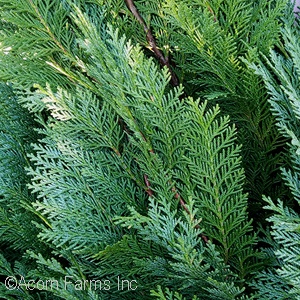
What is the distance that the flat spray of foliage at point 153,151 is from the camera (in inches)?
40.3

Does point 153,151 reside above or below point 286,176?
above

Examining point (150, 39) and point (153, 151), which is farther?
point (150, 39)

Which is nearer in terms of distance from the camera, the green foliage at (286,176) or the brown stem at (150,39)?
the green foliage at (286,176)

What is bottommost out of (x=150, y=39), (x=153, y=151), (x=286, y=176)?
(x=286, y=176)

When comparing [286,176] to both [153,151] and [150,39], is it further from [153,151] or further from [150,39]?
[150,39]

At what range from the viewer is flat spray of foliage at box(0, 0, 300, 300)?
3.36 feet

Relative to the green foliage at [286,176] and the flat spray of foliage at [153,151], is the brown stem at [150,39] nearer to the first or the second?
the flat spray of foliage at [153,151]

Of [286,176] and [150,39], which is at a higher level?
[150,39]

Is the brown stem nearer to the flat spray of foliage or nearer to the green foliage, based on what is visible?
the flat spray of foliage

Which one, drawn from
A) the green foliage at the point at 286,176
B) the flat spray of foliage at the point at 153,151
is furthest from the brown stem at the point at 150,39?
the green foliage at the point at 286,176

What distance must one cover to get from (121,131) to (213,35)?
14.4 inches

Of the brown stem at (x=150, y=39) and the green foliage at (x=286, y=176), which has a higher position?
the brown stem at (x=150, y=39)

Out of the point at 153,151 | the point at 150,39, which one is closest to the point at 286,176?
the point at 153,151

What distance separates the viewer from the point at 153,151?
3.65 feet
